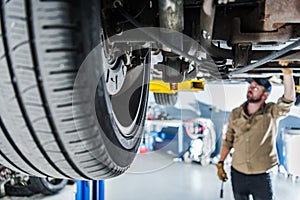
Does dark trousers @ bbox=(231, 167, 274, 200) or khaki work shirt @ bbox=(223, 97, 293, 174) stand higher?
khaki work shirt @ bbox=(223, 97, 293, 174)

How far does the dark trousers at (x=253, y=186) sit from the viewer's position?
191 centimetres

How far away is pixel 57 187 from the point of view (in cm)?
255

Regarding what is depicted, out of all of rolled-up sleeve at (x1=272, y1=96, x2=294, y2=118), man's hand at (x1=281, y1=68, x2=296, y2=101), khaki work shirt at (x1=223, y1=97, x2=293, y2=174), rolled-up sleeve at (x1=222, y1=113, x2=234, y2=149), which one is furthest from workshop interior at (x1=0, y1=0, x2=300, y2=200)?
rolled-up sleeve at (x1=222, y1=113, x2=234, y2=149)

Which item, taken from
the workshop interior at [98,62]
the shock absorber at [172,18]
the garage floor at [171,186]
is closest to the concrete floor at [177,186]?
the garage floor at [171,186]

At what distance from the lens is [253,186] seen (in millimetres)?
1946

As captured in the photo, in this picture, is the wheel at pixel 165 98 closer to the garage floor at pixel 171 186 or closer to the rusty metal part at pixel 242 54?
the garage floor at pixel 171 186

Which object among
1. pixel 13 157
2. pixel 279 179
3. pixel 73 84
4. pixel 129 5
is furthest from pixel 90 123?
pixel 279 179

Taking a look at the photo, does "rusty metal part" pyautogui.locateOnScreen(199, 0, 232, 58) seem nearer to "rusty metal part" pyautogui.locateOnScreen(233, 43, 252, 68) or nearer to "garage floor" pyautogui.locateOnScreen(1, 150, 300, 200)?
"rusty metal part" pyautogui.locateOnScreen(233, 43, 252, 68)

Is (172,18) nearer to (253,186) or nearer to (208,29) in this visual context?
(208,29)

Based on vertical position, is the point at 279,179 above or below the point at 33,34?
below

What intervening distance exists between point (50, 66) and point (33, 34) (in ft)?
0.16

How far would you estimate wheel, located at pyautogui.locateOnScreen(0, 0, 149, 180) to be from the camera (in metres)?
0.47

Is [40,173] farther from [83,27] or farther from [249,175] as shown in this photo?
[249,175]

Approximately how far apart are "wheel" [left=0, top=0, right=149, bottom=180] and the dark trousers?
→ 1469mm
